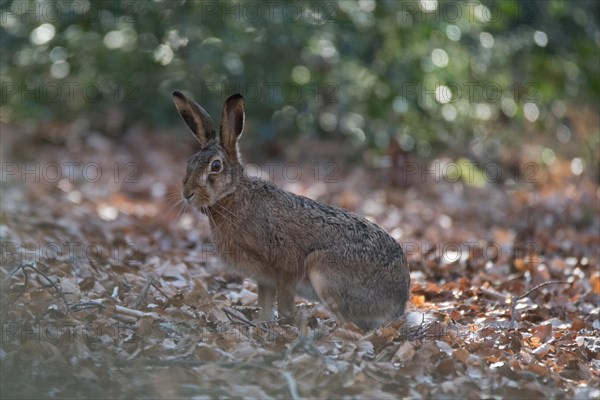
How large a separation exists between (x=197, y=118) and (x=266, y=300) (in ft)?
5.11

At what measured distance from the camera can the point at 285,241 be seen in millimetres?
6867

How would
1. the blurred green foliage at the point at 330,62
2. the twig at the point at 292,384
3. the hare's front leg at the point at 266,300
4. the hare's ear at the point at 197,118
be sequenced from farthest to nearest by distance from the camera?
the blurred green foliage at the point at 330,62, the hare's ear at the point at 197,118, the hare's front leg at the point at 266,300, the twig at the point at 292,384

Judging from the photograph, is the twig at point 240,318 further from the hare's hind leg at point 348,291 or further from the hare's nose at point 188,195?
the hare's nose at point 188,195

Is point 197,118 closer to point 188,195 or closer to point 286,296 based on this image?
point 188,195

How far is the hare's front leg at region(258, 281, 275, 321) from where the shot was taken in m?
6.94

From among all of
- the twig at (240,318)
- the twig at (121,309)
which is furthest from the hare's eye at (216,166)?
the twig at (121,309)

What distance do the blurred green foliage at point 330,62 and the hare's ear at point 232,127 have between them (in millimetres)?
4713

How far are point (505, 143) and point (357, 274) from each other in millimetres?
8422

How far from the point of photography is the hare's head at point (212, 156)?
6.87m

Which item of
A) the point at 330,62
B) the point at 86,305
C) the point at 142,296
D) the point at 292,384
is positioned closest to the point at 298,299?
the point at 142,296

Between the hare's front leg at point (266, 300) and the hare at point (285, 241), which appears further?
the hare's front leg at point (266, 300)

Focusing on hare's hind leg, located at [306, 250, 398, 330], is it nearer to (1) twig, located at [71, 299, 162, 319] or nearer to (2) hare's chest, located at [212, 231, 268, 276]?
(2) hare's chest, located at [212, 231, 268, 276]

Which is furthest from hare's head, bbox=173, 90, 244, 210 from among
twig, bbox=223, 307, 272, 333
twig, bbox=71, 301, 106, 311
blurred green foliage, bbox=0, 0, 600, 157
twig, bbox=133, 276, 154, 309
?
blurred green foliage, bbox=0, 0, 600, 157

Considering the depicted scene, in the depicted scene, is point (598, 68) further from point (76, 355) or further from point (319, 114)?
point (76, 355)
